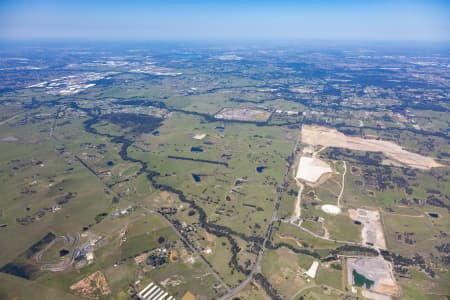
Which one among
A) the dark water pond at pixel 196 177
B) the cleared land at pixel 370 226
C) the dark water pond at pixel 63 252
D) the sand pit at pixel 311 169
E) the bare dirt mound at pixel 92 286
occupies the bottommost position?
the bare dirt mound at pixel 92 286

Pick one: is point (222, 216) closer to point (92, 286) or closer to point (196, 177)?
point (196, 177)

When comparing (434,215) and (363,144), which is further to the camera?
(363,144)

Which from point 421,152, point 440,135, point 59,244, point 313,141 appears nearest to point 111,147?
point 59,244

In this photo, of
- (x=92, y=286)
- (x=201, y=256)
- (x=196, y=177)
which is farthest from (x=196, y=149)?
(x=92, y=286)

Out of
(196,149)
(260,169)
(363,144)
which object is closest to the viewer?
(260,169)

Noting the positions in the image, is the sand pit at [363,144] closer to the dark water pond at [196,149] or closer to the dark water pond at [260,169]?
the dark water pond at [260,169]

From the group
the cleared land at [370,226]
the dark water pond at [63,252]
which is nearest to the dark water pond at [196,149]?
the cleared land at [370,226]
